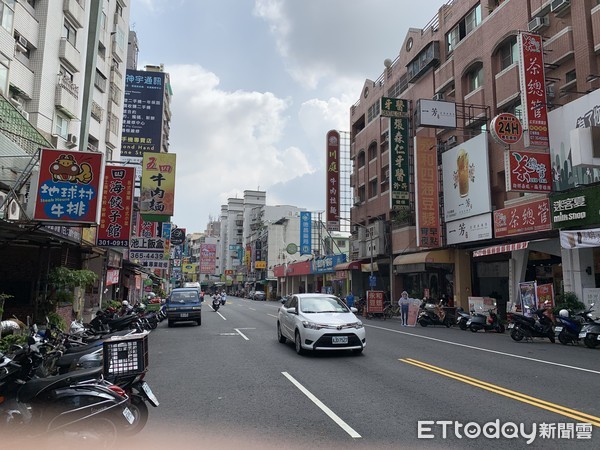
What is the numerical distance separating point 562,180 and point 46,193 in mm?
18015

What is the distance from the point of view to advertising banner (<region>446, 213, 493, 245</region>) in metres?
22.1

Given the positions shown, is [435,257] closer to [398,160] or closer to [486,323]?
[398,160]

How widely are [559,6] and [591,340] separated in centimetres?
1394

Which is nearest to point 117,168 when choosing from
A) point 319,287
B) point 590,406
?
point 590,406

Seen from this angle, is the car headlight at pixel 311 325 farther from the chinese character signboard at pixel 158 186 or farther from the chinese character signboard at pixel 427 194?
the chinese character signboard at pixel 427 194

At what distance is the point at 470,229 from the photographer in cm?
2352

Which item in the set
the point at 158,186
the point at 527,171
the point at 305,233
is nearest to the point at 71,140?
the point at 158,186

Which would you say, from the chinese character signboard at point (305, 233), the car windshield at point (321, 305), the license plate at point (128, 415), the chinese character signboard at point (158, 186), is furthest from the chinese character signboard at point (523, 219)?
the chinese character signboard at point (305, 233)

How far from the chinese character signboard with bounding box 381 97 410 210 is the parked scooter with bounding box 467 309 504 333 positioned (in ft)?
35.7

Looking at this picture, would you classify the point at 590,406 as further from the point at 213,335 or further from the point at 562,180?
the point at 562,180

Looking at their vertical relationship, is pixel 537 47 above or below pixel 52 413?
above

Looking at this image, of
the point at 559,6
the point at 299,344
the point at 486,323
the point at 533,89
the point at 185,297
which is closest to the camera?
the point at 299,344

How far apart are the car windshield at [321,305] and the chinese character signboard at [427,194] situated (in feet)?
50.7

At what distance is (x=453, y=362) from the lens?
10.2 meters
